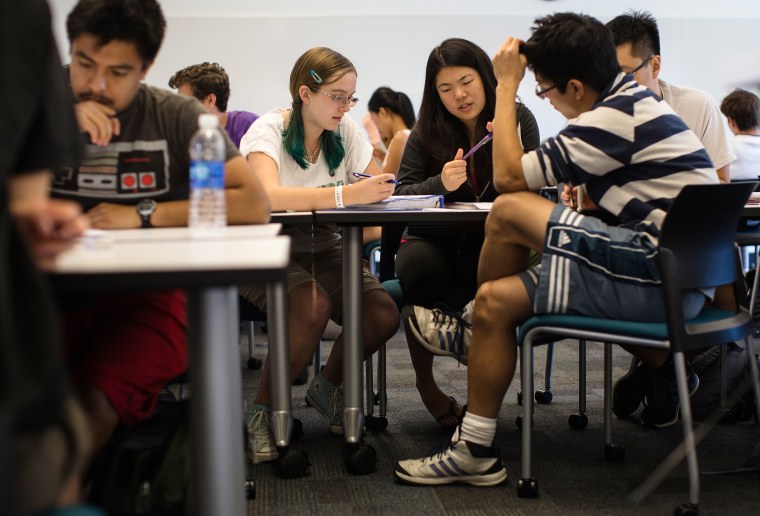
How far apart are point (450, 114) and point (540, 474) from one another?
118 centimetres

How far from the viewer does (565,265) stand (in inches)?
70.4

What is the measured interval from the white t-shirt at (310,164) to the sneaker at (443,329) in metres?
0.36

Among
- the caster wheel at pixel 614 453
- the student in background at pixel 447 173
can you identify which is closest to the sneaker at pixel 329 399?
the student in background at pixel 447 173

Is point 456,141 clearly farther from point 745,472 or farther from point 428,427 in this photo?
point 745,472

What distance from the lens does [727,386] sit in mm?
2486

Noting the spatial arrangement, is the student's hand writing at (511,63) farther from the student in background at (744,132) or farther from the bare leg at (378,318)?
the student in background at (744,132)

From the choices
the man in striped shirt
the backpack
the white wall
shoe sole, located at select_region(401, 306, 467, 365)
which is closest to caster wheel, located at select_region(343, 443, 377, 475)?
the man in striped shirt

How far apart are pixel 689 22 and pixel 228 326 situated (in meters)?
6.53

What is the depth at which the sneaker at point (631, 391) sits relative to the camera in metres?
2.58

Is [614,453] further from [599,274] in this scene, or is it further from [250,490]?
[250,490]

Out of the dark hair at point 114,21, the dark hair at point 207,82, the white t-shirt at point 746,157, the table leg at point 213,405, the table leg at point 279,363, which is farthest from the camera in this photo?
the white t-shirt at point 746,157

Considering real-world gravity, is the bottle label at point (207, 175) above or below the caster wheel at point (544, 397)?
above

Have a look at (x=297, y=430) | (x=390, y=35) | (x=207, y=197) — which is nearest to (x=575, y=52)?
(x=207, y=197)

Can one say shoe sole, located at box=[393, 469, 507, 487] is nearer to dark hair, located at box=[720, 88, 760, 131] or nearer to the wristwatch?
the wristwatch
